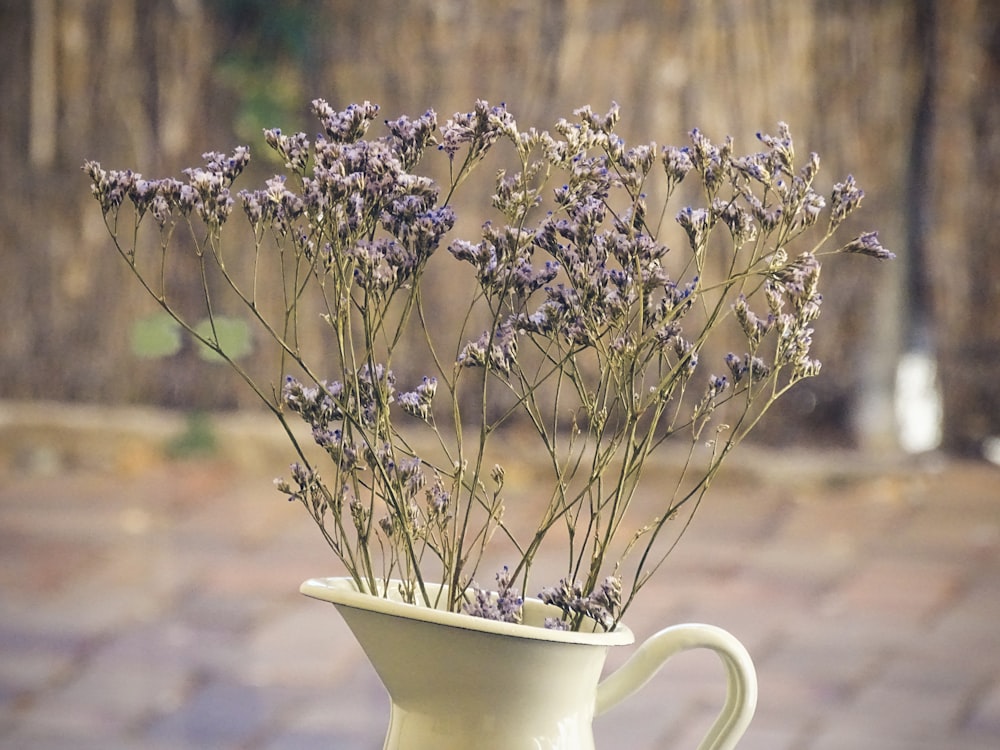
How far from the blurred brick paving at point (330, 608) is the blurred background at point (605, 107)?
201 millimetres

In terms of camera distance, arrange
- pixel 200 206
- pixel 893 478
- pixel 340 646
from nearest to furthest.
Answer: pixel 200 206
pixel 340 646
pixel 893 478

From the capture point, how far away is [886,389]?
3094mm

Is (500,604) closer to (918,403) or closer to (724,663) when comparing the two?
(724,663)

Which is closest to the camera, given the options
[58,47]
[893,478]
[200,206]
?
[200,206]

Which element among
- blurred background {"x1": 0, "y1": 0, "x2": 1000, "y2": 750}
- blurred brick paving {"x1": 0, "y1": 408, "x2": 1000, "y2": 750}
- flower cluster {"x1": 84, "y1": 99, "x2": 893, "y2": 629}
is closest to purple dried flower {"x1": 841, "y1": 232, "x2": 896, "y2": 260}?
flower cluster {"x1": 84, "y1": 99, "x2": 893, "y2": 629}

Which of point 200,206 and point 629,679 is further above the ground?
point 200,206

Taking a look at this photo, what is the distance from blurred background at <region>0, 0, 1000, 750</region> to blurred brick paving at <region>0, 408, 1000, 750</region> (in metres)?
0.01

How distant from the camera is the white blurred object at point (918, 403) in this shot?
10.1ft

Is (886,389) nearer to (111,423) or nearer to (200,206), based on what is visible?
(111,423)

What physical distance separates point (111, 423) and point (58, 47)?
0.94 metres

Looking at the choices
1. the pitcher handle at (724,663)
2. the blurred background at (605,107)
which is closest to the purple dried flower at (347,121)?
the pitcher handle at (724,663)

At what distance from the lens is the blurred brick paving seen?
1843mm

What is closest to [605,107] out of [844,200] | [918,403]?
[918,403]

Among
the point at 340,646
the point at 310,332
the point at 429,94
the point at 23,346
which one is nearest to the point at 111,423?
the point at 23,346
